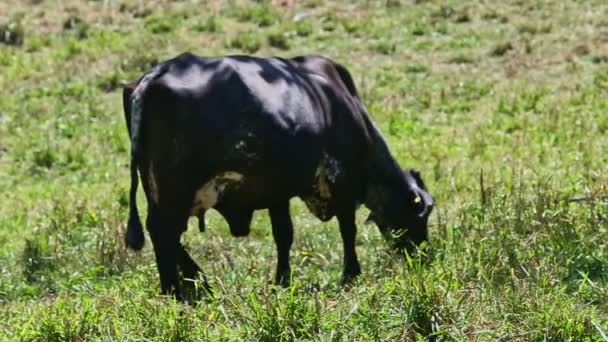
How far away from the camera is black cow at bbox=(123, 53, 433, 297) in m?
7.38

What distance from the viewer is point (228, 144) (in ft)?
24.2

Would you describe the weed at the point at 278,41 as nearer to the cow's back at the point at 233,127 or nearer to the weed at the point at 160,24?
the weed at the point at 160,24

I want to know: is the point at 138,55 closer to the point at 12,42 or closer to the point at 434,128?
the point at 12,42

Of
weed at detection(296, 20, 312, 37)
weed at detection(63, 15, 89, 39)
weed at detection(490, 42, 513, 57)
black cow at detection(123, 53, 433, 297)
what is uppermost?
black cow at detection(123, 53, 433, 297)

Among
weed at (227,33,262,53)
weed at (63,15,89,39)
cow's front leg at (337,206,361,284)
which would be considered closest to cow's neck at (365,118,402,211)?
cow's front leg at (337,206,361,284)

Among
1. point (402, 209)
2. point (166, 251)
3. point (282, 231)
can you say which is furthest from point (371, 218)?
point (166, 251)

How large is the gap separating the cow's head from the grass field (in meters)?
0.16

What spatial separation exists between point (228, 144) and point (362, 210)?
3543 millimetres

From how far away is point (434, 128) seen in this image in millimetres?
14008

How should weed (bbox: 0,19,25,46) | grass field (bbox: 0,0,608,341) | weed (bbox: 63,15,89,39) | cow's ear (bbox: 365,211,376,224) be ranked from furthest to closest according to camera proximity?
weed (bbox: 63,15,89,39) → weed (bbox: 0,19,25,46) → cow's ear (bbox: 365,211,376,224) → grass field (bbox: 0,0,608,341)

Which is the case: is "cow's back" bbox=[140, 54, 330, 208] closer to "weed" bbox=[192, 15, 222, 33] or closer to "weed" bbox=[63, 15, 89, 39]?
"weed" bbox=[192, 15, 222, 33]

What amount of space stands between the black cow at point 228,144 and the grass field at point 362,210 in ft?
1.35

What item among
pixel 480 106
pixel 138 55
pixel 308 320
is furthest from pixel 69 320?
pixel 138 55

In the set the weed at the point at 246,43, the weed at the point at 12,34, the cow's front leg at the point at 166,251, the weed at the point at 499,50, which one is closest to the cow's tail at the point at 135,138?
the cow's front leg at the point at 166,251
